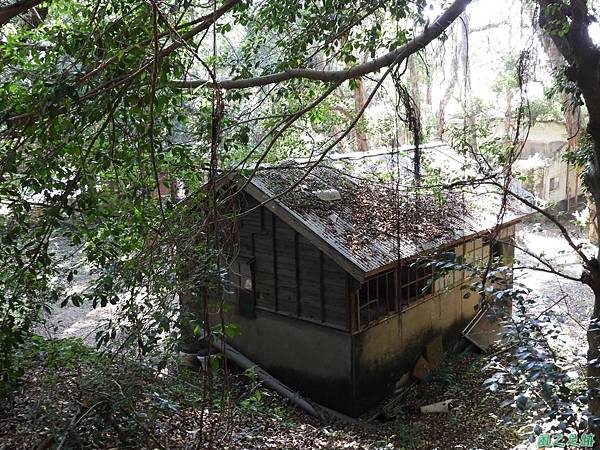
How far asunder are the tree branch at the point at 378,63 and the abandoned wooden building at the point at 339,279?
3.14 meters

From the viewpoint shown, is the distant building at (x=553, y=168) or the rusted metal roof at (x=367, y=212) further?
the distant building at (x=553, y=168)

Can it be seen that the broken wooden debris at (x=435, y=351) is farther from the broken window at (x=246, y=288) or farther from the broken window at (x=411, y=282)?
the broken window at (x=246, y=288)

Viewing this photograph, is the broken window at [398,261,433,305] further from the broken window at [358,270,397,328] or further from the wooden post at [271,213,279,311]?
the wooden post at [271,213,279,311]

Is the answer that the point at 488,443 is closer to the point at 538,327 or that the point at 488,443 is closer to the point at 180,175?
the point at 538,327

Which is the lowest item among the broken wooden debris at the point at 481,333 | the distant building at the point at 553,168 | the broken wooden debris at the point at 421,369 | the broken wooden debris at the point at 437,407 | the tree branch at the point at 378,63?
the broken wooden debris at the point at 437,407

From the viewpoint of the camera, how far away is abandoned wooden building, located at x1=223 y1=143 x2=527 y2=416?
8.87 meters

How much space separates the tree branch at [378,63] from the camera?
4.71 m

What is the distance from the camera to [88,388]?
4.12m

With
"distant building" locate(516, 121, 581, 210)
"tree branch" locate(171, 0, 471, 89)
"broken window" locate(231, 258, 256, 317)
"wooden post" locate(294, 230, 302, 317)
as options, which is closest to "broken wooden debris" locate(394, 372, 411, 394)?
"wooden post" locate(294, 230, 302, 317)

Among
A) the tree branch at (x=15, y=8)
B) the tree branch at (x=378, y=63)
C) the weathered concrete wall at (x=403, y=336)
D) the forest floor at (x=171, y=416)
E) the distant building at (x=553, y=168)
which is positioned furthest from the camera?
the distant building at (x=553, y=168)

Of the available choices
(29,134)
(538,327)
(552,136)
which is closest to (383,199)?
(538,327)

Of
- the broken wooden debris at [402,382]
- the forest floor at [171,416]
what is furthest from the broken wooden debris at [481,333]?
the broken wooden debris at [402,382]

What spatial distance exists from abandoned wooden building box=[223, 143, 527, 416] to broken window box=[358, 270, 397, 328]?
0.02 metres

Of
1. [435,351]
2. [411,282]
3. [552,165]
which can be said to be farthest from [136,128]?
[552,165]
